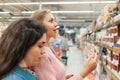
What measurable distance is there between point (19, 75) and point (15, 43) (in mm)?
180

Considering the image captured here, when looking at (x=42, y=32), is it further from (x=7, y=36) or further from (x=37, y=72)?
(x=37, y=72)

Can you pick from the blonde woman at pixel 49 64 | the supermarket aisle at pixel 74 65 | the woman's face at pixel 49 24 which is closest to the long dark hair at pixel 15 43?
the blonde woman at pixel 49 64

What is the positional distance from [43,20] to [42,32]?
483 millimetres

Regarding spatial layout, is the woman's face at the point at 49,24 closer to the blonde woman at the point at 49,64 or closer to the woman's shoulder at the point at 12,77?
the blonde woman at the point at 49,64

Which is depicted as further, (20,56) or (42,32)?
(42,32)

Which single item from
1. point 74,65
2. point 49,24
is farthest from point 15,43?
point 74,65

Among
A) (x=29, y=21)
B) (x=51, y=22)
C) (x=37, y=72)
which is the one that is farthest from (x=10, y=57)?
(x=51, y=22)

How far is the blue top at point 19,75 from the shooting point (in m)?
1.37

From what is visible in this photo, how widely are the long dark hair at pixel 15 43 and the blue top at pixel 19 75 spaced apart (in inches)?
1.0

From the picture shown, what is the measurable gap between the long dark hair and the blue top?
2 centimetres

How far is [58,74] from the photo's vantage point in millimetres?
1946

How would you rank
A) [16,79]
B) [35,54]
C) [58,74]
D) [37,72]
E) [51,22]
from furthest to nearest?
1. [51,22]
2. [58,74]
3. [37,72]
4. [35,54]
5. [16,79]

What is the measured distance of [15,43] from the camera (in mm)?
1415

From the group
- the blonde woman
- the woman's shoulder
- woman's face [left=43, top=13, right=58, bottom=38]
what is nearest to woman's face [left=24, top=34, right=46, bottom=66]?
the woman's shoulder
